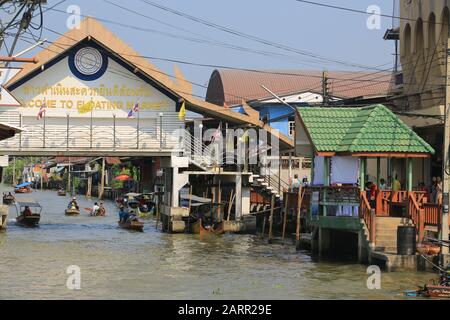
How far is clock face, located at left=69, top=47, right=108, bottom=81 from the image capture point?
4056 cm

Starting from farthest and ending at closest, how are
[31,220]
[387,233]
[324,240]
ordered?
[31,220] < [324,240] < [387,233]

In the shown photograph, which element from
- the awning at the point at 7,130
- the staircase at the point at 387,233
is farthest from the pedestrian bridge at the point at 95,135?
the awning at the point at 7,130

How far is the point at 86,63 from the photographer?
4062 centimetres

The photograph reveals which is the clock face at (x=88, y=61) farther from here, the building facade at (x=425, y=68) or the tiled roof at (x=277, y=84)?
the tiled roof at (x=277, y=84)

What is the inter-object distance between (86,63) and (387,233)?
19.3 m

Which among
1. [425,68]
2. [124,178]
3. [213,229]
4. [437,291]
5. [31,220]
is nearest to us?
[437,291]

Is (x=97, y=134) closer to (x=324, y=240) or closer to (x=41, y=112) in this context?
(x=41, y=112)

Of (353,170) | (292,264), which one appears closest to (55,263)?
(292,264)

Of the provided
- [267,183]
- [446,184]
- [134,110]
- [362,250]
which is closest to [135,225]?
[134,110]

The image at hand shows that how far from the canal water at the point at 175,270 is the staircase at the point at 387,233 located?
3.26ft

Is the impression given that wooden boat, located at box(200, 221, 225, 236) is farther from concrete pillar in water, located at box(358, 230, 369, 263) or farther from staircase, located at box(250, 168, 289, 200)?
concrete pillar in water, located at box(358, 230, 369, 263)
